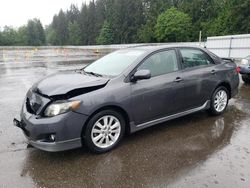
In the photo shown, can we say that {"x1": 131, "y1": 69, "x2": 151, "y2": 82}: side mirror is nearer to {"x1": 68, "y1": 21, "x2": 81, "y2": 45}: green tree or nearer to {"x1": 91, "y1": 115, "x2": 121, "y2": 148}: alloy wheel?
{"x1": 91, "y1": 115, "x2": 121, "y2": 148}: alloy wheel

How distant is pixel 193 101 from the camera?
4.81 metres

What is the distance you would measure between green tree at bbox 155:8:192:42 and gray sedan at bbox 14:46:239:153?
6028 cm

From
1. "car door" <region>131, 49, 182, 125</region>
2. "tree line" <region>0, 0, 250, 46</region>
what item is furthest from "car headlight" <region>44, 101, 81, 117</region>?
"tree line" <region>0, 0, 250, 46</region>

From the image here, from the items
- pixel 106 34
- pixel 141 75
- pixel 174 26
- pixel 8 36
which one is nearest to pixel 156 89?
pixel 141 75

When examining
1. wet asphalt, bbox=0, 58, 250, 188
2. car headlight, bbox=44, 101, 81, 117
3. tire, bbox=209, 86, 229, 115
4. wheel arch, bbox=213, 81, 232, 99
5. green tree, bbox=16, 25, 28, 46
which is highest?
car headlight, bbox=44, 101, 81, 117

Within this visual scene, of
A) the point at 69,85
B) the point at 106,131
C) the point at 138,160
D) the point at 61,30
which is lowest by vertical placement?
the point at 61,30

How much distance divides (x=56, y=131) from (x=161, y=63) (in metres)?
2.21

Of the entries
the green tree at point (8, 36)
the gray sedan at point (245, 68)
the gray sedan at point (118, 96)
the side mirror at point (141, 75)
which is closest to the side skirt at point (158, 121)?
the gray sedan at point (118, 96)

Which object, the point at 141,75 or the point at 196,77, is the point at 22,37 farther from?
the point at 141,75

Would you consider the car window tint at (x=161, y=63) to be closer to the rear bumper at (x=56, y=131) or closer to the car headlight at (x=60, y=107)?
the car headlight at (x=60, y=107)

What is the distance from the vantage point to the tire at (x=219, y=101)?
523 cm

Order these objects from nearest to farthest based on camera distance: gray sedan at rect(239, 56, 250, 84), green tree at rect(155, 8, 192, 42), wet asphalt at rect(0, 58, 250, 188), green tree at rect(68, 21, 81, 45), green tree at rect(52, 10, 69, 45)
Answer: wet asphalt at rect(0, 58, 250, 188) → gray sedan at rect(239, 56, 250, 84) → green tree at rect(155, 8, 192, 42) → green tree at rect(68, 21, 81, 45) → green tree at rect(52, 10, 69, 45)

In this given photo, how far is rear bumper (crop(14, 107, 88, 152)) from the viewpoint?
3.32 meters

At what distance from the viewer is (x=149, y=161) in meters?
3.53
